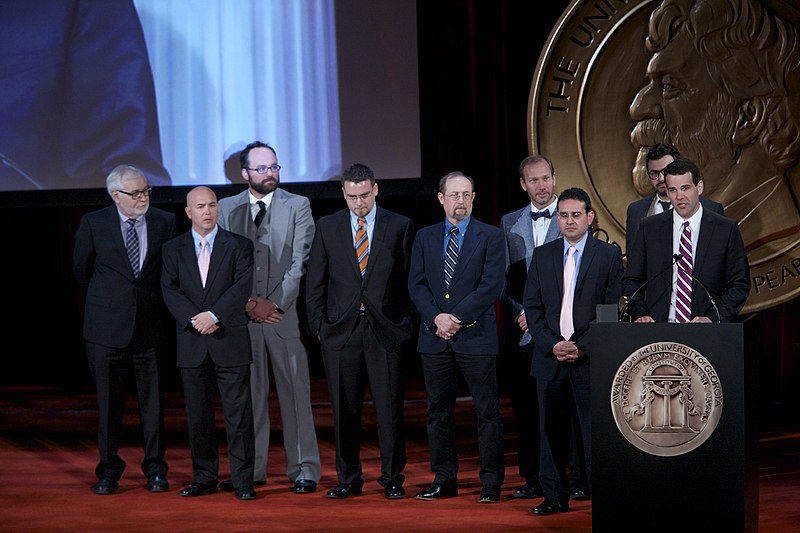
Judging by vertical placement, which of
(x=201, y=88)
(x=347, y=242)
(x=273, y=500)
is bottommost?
(x=273, y=500)

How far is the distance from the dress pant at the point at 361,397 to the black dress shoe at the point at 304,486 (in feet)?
0.62

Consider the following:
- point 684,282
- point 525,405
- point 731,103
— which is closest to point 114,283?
point 525,405

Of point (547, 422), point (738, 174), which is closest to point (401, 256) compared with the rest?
point (547, 422)

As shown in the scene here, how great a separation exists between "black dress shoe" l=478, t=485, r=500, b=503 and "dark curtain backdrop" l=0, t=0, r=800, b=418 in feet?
9.09

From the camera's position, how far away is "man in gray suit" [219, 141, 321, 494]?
4.92 metres

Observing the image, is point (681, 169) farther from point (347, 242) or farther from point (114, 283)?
point (114, 283)

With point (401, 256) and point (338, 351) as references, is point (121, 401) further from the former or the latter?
point (401, 256)

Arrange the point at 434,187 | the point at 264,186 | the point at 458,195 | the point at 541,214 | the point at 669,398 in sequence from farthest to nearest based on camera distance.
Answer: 1. the point at 434,187
2. the point at 264,186
3. the point at 541,214
4. the point at 458,195
5. the point at 669,398

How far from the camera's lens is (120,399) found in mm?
4914

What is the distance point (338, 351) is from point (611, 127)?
2.64 meters

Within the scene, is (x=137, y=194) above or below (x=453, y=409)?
above

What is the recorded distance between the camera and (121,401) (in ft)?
16.1

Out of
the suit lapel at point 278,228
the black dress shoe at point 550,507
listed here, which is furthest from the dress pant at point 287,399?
the black dress shoe at point 550,507

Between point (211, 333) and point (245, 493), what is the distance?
0.73 meters
